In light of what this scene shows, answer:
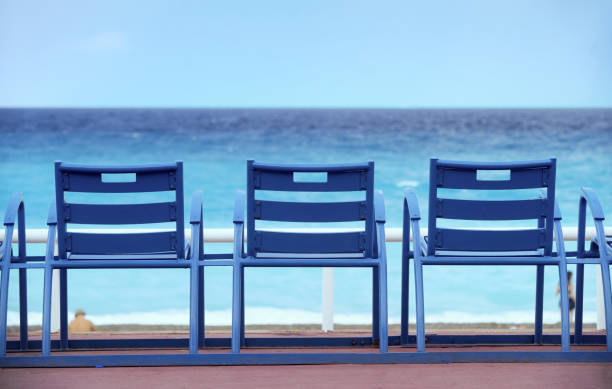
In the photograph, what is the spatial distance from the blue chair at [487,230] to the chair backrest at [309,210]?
0.23 m

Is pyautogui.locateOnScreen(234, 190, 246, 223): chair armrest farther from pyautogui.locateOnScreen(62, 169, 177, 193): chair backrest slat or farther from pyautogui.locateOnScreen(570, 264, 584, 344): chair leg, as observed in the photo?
pyautogui.locateOnScreen(570, 264, 584, 344): chair leg

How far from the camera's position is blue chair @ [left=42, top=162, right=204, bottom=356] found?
2.62m

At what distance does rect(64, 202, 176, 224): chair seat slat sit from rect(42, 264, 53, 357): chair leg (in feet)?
0.80

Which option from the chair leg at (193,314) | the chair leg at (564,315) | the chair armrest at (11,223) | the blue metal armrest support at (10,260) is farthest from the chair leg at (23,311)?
the chair leg at (564,315)

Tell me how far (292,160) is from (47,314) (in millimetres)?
26330

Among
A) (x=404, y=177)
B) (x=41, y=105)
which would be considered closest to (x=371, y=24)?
(x=404, y=177)

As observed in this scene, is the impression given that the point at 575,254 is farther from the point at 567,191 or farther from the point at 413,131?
the point at 413,131

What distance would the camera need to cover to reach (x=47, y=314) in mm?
2635

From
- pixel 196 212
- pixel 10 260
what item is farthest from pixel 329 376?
pixel 10 260

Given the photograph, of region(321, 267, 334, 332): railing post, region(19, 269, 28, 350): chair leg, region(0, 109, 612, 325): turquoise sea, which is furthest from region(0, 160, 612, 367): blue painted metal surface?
region(0, 109, 612, 325): turquoise sea

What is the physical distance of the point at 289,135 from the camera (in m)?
33.7

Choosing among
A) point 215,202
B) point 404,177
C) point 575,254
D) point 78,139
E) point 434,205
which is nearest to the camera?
point 434,205

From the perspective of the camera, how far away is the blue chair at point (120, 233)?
8.60 ft

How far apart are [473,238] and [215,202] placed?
699 inches
